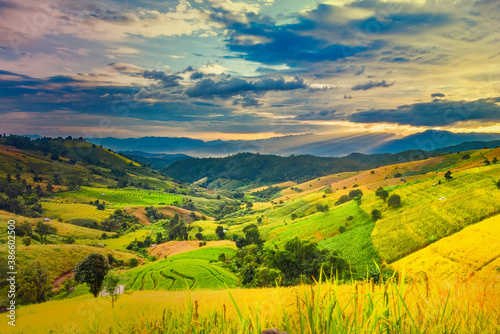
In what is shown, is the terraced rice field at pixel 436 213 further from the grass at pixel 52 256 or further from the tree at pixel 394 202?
the grass at pixel 52 256

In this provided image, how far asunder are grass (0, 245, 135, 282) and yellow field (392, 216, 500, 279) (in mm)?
100257

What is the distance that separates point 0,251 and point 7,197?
117717 millimetres

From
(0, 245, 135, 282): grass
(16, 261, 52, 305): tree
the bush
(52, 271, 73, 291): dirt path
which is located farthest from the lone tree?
the bush

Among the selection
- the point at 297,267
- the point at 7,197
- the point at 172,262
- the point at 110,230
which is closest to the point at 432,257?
the point at 297,267

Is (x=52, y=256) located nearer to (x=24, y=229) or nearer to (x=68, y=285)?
(x=68, y=285)

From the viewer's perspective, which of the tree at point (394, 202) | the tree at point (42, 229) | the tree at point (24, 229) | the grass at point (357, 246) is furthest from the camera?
the tree at point (42, 229)

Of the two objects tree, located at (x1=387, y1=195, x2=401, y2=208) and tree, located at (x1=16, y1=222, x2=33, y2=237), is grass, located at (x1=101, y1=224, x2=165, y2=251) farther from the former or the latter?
tree, located at (x1=387, y1=195, x2=401, y2=208)

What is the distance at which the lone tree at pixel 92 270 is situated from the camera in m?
42.6

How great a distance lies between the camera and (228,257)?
105 meters

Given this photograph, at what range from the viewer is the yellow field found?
46.3 meters

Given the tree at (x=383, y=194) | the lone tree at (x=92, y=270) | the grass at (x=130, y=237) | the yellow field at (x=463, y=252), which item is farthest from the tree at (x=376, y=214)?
the grass at (x=130, y=237)

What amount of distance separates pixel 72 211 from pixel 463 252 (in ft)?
676

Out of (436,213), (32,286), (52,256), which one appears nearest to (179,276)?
(32,286)

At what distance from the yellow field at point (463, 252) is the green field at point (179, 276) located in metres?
43.4
